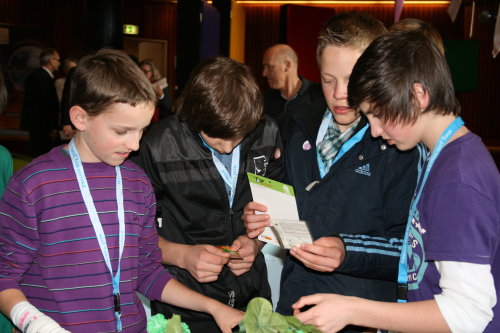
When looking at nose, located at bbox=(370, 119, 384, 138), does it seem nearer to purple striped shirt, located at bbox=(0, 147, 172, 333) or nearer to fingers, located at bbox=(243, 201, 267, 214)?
fingers, located at bbox=(243, 201, 267, 214)

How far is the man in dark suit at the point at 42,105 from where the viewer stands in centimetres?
797

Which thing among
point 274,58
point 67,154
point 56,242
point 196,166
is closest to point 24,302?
point 56,242

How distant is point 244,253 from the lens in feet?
5.84

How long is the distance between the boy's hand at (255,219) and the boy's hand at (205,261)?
117 mm

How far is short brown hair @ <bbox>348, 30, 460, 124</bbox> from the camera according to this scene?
133 centimetres

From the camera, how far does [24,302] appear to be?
1.34 meters

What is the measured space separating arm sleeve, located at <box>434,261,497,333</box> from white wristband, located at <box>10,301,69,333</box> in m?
0.89

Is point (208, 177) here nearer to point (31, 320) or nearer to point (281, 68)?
point (31, 320)

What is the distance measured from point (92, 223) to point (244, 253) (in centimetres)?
52

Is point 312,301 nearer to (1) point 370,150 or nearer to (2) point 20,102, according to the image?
(1) point 370,150

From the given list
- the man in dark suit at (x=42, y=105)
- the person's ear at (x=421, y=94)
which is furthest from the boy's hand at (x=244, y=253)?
the man in dark suit at (x=42, y=105)

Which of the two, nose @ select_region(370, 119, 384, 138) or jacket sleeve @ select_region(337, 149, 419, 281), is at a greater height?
nose @ select_region(370, 119, 384, 138)

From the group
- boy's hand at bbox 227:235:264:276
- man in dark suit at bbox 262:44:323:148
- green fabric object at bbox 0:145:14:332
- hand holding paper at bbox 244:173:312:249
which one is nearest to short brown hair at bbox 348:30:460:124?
hand holding paper at bbox 244:173:312:249

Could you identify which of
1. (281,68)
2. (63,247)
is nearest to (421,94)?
(63,247)
